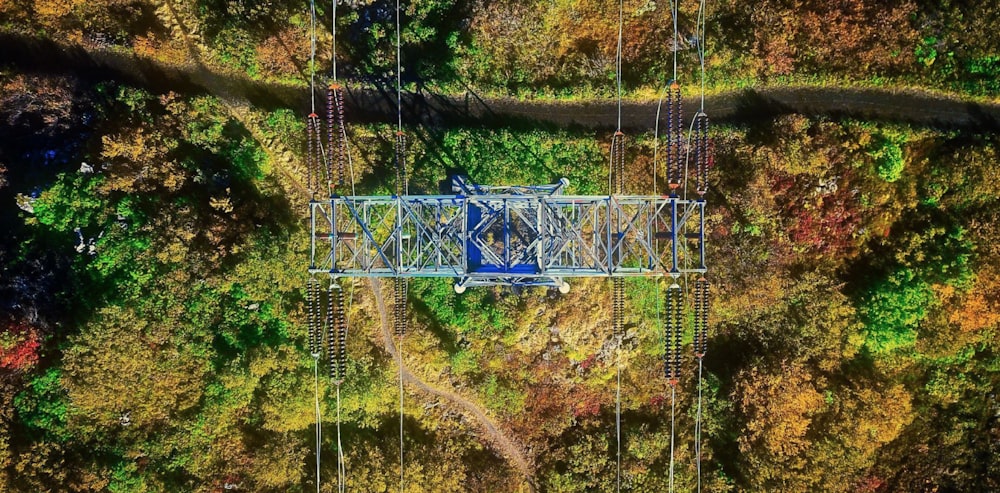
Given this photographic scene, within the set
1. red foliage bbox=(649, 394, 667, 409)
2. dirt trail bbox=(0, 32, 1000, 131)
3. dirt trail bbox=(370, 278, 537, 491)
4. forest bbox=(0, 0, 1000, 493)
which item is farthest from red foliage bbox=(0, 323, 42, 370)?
red foliage bbox=(649, 394, 667, 409)

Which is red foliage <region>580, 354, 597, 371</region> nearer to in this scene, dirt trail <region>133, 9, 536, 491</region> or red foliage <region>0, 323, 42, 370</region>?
dirt trail <region>133, 9, 536, 491</region>

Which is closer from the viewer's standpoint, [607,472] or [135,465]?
[135,465]

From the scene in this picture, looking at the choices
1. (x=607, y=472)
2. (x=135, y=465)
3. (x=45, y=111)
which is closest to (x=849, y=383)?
(x=607, y=472)

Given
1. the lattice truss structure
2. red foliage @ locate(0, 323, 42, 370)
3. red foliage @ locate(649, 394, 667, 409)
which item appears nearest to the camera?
the lattice truss structure

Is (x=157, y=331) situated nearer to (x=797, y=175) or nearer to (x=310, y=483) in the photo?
(x=310, y=483)

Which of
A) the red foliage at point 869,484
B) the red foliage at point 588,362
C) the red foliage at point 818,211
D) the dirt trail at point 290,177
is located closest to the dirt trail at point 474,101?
the dirt trail at point 290,177

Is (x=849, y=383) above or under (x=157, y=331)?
under
